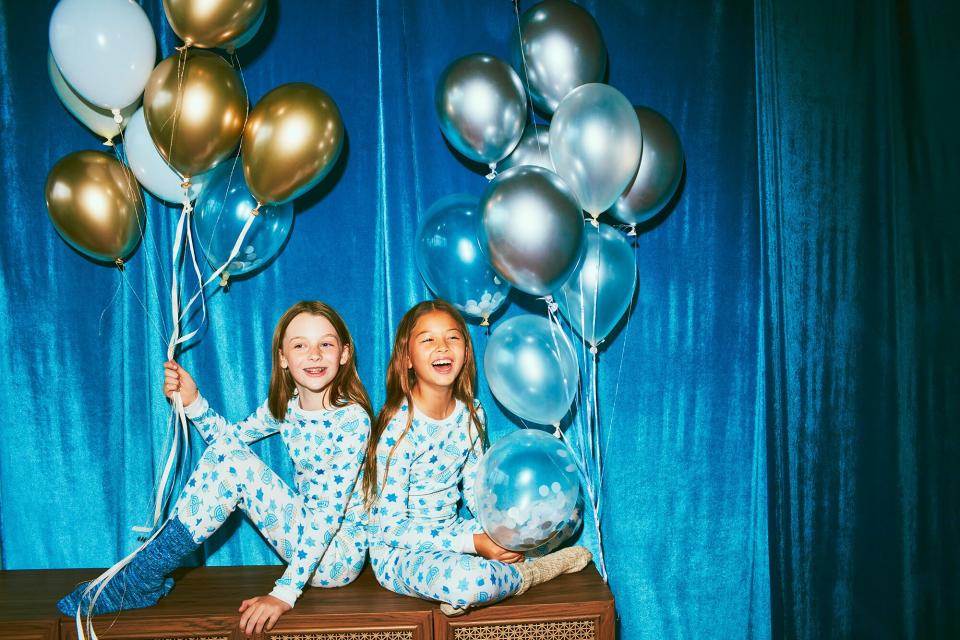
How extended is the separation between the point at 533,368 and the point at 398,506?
59cm

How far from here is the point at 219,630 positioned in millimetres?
2180

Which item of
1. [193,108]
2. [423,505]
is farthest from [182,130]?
[423,505]

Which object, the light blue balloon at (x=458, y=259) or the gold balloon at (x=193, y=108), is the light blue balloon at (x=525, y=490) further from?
the gold balloon at (x=193, y=108)

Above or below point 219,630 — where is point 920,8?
above

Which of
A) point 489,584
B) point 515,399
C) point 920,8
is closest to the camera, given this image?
point 489,584

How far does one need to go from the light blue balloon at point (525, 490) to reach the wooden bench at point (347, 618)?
0.72ft

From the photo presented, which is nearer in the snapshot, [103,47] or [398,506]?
[103,47]

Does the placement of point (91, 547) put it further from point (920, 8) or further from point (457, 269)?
Result: point (920, 8)

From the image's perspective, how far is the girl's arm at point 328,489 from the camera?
2.23 metres

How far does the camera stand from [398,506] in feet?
7.89

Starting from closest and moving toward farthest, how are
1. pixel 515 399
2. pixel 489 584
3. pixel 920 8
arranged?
1. pixel 489 584
2. pixel 515 399
3. pixel 920 8

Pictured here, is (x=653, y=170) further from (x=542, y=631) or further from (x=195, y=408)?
(x=195, y=408)

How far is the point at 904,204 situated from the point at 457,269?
1505mm

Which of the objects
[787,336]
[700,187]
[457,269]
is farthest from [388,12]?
[787,336]
